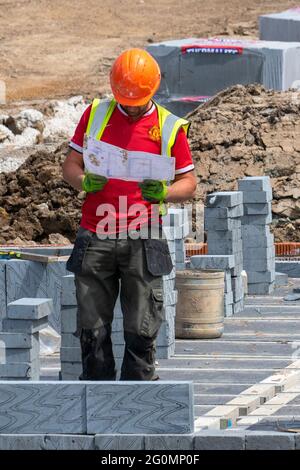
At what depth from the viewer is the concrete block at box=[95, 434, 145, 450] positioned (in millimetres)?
7973

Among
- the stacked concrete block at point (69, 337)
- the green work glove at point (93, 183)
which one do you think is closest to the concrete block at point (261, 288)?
the stacked concrete block at point (69, 337)

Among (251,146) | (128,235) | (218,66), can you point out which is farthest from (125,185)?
(218,66)

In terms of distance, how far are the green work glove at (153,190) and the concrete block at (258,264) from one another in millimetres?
5830

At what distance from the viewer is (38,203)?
23.2m

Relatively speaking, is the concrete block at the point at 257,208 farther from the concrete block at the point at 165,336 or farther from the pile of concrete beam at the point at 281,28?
the pile of concrete beam at the point at 281,28

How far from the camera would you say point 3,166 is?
2802cm

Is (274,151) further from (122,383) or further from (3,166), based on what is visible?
(122,383)

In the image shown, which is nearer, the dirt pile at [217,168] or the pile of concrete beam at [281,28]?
the dirt pile at [217,168]

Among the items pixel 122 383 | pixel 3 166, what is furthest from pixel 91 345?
pixel 3 166

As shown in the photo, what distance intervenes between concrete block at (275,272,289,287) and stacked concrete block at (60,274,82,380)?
5136 mm

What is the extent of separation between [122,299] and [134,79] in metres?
1.30

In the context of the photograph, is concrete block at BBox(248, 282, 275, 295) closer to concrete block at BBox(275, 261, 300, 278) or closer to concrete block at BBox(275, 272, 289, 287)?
concrete block at BBox(275, 272, 289, 287)

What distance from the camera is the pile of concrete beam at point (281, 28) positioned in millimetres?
35156

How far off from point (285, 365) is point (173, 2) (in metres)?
44.3
